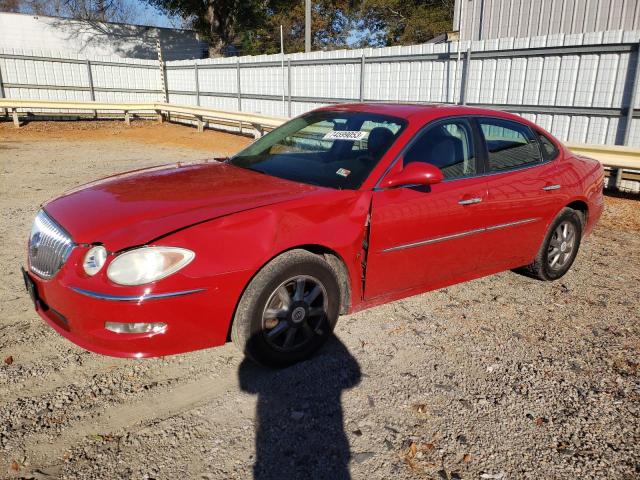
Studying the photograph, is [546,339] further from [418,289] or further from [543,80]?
[543,80]

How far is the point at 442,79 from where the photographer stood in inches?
460

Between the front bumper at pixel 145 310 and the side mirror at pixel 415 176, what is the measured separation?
4.02 feet

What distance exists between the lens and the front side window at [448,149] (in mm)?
3822

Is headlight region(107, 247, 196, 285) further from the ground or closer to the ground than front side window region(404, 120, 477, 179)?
closer to the ground

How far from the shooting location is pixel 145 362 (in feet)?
11.0

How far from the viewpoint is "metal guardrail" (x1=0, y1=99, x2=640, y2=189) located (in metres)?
8.19

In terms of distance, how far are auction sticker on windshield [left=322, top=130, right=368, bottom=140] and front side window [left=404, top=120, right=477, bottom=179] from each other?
424 mm

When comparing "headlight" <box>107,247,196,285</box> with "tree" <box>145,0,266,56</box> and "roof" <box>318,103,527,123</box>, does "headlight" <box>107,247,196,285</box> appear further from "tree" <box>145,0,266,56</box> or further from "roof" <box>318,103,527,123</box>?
"tree" <box>145,0,266,56</box>

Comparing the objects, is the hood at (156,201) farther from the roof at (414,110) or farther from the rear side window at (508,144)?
the rear side window at (508,144)

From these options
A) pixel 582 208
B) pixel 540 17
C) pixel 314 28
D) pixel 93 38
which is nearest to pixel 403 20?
pixel 314 28

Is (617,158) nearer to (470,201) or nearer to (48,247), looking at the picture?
(470,201)

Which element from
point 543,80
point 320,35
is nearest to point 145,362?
point 543,80

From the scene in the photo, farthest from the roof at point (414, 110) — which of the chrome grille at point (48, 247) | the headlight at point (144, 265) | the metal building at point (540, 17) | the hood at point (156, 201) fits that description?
the metal building at point (540, 17)

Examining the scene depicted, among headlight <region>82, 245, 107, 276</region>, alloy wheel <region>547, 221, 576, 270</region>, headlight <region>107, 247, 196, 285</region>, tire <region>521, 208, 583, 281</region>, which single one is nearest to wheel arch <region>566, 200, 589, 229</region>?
tire <region>521, 208, 583, 281</region>
